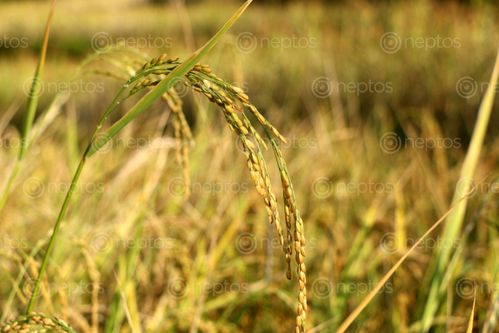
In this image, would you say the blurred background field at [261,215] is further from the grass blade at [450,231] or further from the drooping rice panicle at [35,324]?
the drooping rice panicle at [35,324]

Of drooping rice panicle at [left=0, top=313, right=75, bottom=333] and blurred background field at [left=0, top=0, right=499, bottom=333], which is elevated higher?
drooping rice panicle at [left=0, top=313, right=75, bottom=333]

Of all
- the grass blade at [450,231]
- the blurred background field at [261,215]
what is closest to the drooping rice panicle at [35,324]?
the blurred background field at [261,215]

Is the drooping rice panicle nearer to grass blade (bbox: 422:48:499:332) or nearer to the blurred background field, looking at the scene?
the blurred background field

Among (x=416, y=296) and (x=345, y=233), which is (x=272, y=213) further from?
(x=345, y=233)

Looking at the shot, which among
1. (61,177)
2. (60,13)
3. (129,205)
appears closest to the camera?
(129,205)

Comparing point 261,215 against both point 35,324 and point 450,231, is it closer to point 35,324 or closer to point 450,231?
point 450,231

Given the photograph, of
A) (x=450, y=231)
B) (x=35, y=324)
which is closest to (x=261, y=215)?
(x=450, y=231)

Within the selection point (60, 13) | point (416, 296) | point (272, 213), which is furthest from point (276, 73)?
point (60, 13)

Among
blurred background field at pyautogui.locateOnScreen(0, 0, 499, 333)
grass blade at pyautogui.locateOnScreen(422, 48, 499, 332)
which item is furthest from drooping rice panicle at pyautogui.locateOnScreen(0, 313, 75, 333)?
grass blade at pyautogui.locateOnScreen(422, 48, 499, 332)

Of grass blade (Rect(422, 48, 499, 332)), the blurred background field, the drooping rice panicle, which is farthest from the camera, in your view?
the blurred background field
